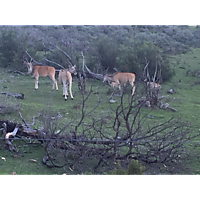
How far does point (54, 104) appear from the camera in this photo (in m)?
14.4

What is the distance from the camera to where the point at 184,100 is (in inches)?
648

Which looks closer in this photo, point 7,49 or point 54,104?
point 54,104

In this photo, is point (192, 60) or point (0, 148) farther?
point (192, 60)

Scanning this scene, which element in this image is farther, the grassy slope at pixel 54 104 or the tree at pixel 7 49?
the tree at pixel 7 49

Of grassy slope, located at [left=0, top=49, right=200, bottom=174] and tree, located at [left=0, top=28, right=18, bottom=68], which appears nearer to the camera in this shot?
grassy slope, located at [left=0, top=49, right=200, bottom=174]

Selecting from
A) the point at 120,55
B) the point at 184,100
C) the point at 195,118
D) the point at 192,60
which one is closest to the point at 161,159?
the point at 195,118

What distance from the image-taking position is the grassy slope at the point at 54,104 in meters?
7.49

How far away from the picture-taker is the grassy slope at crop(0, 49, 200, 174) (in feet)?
24.6

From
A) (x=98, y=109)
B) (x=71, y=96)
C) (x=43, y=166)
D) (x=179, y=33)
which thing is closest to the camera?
(x=43, y=166)

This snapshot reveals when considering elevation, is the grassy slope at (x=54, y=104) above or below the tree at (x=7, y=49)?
below

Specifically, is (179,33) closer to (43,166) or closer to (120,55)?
(120,55)

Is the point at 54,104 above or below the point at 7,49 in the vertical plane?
below

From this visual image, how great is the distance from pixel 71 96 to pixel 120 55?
28.6 ft

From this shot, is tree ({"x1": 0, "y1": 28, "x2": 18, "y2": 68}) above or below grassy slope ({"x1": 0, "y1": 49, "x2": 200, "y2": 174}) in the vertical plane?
above
